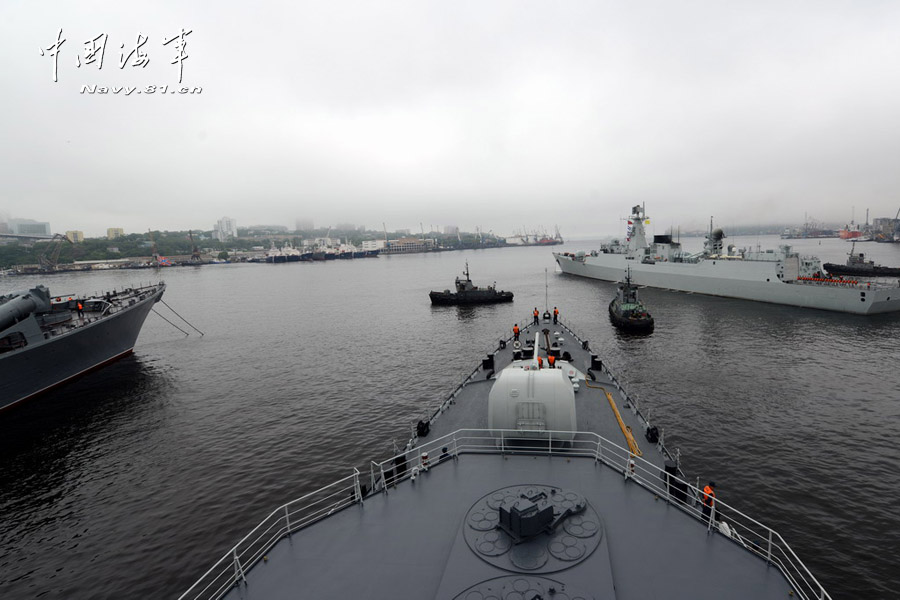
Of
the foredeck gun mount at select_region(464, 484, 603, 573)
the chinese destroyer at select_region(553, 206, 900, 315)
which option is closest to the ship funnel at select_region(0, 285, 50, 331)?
the foredeck gun mount at select_region(464, 484, 603, 573)

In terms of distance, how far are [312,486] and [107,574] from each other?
8.10 metres

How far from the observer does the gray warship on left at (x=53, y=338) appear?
2934cm

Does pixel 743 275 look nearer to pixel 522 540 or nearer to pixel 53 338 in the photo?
pixel 522 540

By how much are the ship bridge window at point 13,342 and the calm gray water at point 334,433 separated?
466 cm

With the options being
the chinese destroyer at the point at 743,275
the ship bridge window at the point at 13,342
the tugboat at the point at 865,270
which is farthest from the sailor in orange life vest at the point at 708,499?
the tugboat at the point at 865,270

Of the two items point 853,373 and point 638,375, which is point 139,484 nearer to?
point 638,375

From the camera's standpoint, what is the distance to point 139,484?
2105 centimetres

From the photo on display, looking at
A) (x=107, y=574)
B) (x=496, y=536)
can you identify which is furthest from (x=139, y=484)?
(x=496, y=536)

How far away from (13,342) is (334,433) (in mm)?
26611

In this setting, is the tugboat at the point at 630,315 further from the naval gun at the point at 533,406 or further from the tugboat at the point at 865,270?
the tugboat at the point at 865,270

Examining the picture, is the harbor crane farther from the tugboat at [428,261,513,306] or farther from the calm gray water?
the calm gray water

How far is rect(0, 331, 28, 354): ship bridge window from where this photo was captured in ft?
97.3

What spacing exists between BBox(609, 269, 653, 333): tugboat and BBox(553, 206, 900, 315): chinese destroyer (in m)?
24.9

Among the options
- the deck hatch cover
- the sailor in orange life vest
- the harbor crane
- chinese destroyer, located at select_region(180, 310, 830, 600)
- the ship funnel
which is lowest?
the sailor in orange life vest
